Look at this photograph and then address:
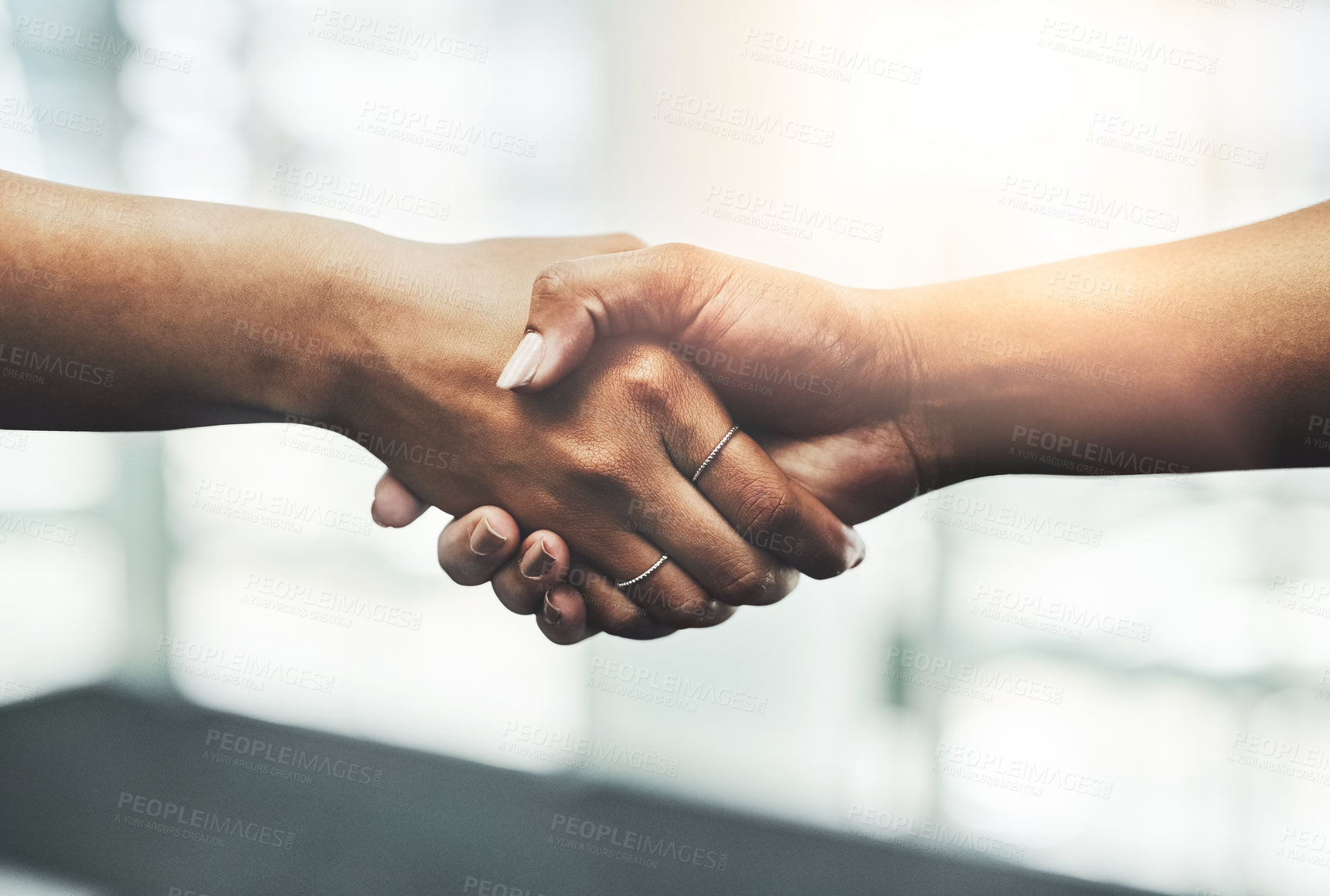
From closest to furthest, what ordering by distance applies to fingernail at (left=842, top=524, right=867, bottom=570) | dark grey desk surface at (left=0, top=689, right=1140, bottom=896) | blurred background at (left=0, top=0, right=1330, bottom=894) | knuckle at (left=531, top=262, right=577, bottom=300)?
1. knuckle at (left=531, top=262, right=577, bottom=300)
2. fingernail at (left=842, top=524, right=867, bottom=570)
3. blurred background at (left=0, top=0, right=1330, bottom=894)
4. dark grey desk surface at (left=0, top=689, right=1140, bottom=896)

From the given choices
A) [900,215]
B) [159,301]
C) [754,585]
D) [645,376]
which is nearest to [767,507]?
[754,585]

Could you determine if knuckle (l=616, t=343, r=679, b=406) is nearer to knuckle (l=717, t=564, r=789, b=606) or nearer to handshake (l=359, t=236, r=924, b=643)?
handshake (l=359, t=236, r=924, b=643)

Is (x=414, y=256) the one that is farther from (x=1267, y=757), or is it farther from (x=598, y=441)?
(x=1267, y=757)

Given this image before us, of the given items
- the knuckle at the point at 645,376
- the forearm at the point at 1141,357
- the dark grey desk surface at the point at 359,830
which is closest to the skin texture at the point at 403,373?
the knuckle at the point at 645,376

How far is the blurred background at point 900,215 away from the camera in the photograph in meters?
1.85

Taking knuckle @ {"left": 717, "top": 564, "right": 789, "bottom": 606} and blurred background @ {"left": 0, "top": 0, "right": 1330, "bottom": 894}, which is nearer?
knuckle @ {"left": 717, "top": 564, "right": 789, "bottom": 606}

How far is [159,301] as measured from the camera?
35.3 inches

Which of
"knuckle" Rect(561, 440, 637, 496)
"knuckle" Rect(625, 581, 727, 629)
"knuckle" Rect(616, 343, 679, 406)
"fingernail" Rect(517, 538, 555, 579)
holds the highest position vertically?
"knuckle" Rect(616, 343, 679, 406)

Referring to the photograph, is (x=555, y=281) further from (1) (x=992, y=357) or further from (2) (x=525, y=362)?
(1) (x=992, y=357)

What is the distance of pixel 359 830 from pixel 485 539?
6.65ft

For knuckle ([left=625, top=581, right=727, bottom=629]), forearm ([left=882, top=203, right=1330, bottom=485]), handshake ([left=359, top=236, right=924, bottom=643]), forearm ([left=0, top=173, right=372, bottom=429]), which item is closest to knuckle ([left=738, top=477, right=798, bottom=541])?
handshake ([left=359, top=236, right=924, bottom=643])

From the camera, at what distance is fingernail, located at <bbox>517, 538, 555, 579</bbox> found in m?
0.92

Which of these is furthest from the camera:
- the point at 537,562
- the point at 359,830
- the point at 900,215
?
the point at 359,830

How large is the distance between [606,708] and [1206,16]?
2.24m
